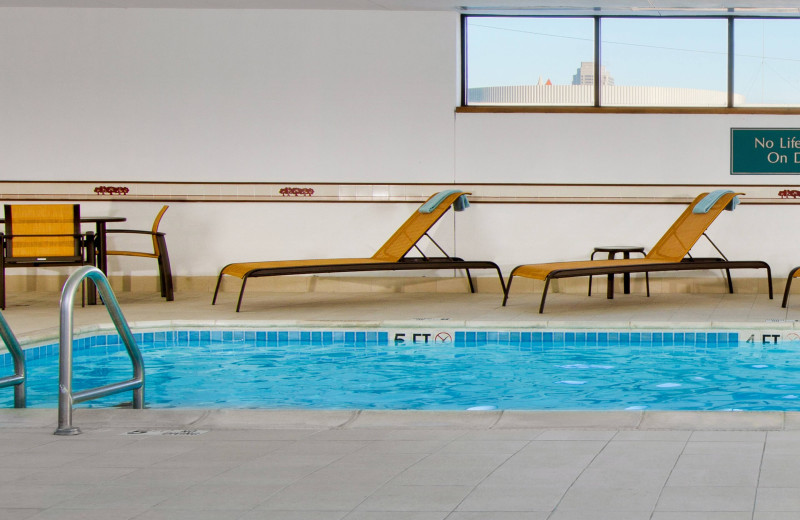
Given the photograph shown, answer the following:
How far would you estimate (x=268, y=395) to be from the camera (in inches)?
194

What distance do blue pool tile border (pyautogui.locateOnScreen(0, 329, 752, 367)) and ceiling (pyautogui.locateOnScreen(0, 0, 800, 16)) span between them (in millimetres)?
3318

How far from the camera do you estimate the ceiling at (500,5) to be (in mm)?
8445

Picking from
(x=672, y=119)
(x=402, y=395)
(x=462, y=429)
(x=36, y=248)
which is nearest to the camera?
(x=462, y=429)

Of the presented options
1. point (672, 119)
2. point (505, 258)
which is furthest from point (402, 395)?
point (672, 119)

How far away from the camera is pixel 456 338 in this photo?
255 inches

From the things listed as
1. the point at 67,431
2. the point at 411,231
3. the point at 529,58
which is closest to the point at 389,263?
the point at 411,231

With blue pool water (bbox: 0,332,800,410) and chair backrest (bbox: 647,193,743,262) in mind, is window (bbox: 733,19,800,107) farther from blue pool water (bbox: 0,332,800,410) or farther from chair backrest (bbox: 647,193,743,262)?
blue pool water (bbox: 0,332,800,410)

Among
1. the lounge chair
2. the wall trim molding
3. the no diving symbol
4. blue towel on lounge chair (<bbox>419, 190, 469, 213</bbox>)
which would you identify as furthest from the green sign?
the no diving symbol

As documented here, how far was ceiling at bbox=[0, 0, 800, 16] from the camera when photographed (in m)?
8.45

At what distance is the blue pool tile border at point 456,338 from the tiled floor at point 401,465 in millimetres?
2900

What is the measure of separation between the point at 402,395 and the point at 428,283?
4300mm

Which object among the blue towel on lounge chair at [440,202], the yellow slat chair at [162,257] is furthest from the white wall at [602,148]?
the yellow slat chair at [162,257]

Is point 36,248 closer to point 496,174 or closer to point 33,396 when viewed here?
point 33,396

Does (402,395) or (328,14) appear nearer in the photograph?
(402,395)
